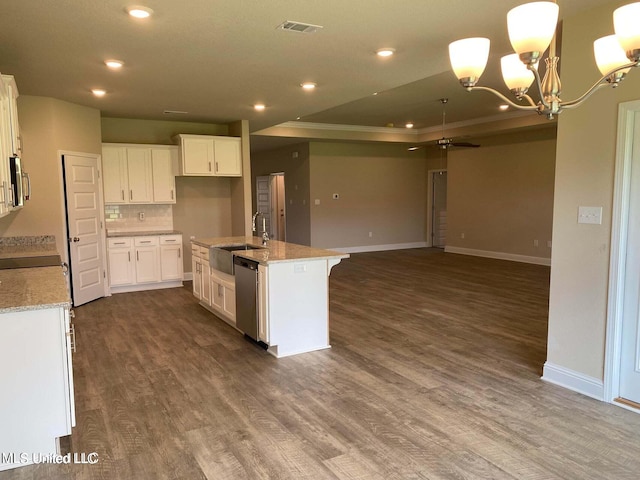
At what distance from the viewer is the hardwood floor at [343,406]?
248 cm

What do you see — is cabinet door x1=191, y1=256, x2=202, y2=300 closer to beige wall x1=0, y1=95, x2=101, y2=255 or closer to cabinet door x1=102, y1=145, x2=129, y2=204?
beige wall x1=0, y1=95, x2=101, y2=255

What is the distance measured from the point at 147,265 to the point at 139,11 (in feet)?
14.8

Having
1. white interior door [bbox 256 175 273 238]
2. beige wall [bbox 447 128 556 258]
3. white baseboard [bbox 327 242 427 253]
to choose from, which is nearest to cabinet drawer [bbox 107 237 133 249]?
white baseboard [bbox 327 242 427 253]

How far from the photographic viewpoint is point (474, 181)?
10.4 metres

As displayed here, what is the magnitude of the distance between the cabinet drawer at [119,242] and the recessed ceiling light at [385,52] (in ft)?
14.7

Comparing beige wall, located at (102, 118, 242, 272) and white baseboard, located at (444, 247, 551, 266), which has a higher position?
beige wall, located at (102, 118, 242, 272)

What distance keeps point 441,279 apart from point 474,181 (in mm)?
3646

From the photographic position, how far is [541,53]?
192cm

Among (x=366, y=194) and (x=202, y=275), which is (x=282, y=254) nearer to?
(x=202, y=275)

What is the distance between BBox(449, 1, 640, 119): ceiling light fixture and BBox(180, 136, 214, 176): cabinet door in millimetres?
5333

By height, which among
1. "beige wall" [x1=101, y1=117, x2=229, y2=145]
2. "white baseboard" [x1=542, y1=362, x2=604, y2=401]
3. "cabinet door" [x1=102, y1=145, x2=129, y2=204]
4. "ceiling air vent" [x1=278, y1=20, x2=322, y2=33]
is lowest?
"white baseboard" [x1=542, y1=362, x2=604, y2=401]

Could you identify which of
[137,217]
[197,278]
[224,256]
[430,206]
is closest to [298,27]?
[224,256]

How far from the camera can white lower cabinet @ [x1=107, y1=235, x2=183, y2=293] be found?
662 cm

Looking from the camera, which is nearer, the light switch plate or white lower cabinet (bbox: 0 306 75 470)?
white lower cabinet (bbox: 0 306 75 470)
